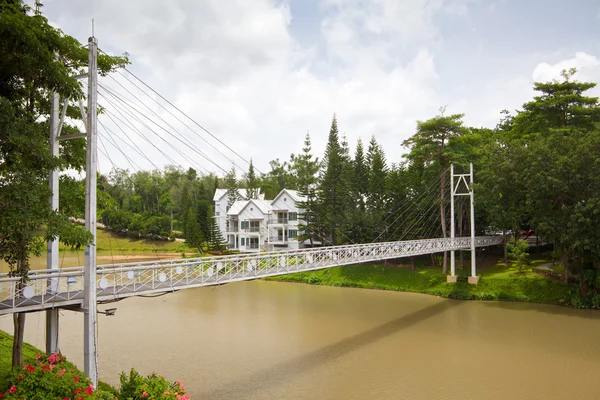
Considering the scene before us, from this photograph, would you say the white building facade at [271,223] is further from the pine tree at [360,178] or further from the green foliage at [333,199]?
the pine tree at [360,178]

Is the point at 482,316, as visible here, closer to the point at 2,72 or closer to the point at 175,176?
the point at 2,72

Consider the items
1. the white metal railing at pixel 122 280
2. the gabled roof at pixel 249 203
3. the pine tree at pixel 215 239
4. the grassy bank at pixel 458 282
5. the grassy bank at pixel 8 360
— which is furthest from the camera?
the pine tree at pixel 215 239

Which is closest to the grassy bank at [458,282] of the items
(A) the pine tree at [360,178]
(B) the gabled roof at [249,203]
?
(A) the pine tree at [360,178]

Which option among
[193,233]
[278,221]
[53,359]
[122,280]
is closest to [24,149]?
[53,359]

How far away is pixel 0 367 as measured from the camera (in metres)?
6.93

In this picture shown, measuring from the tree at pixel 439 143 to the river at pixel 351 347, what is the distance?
21.3 ft

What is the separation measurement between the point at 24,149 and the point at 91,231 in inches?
60.3

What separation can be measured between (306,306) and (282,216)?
15.2 metres

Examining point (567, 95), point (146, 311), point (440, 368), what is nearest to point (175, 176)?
point (146, 311)

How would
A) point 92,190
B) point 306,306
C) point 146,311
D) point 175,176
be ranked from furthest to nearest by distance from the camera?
point 175,176 < point 306,306 < point 146,311 < point 92,190

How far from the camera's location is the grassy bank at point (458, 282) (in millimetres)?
17953

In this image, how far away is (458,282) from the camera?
20.6 metres

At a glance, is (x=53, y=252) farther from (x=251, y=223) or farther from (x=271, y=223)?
(x=251, y=223)

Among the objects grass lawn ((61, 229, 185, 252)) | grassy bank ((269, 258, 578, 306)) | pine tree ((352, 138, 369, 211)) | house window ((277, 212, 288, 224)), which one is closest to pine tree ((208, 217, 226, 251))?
grass lawn ((61, 229, 185, 252))
